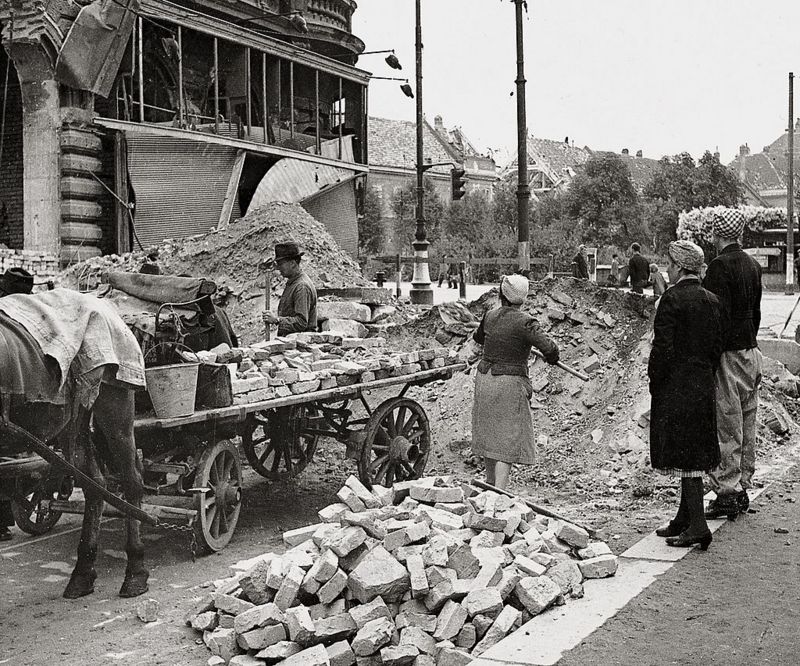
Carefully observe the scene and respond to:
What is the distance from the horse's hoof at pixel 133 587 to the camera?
6.02 metres

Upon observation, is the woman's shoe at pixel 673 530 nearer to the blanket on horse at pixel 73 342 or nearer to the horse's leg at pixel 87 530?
the blanket on horse at pixel 73 342

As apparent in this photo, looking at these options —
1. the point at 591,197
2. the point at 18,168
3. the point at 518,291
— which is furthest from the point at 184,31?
the point at 591,197

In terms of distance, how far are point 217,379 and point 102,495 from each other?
1.16 meters

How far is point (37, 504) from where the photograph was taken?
7.40 metres

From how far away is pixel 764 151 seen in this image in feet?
317

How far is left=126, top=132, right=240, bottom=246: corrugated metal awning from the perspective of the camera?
1858 centimetres

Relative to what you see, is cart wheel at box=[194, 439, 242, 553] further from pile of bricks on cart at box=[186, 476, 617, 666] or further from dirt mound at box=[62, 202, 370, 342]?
dirt mound at box=[62, 202, 370, 342]

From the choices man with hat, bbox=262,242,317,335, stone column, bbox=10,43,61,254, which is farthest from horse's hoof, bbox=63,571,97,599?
stone column, bbox=10,43,61,254

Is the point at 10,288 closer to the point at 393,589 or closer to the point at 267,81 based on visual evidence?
the point at 393,589

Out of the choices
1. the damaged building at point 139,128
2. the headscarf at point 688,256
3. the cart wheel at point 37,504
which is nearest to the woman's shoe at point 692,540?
the headscarf at point 688,256

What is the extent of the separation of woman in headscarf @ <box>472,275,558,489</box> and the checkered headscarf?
1.53 m

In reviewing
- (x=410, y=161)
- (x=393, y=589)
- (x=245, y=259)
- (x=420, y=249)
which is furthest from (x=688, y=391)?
(x=410, y=161)

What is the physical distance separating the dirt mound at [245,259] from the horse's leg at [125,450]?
9.57m

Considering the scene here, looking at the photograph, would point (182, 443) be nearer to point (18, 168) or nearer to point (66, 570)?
point (66, 570)
